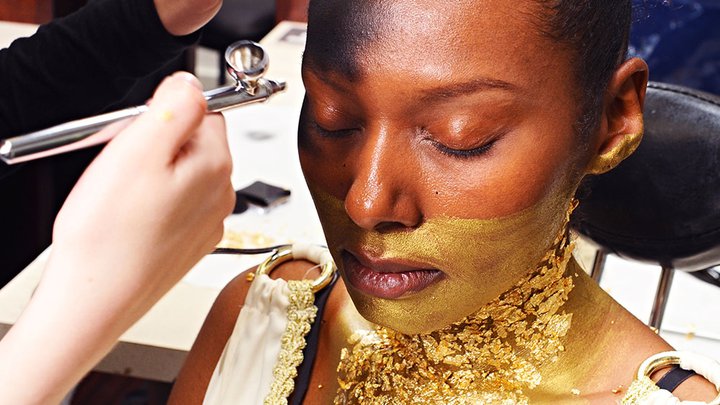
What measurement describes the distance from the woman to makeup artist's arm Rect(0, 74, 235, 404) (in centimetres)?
18

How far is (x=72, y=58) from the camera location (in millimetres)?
1343

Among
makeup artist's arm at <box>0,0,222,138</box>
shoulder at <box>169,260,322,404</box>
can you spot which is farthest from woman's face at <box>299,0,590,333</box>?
makeup artist's arm at <box>0,0,222,138</box>

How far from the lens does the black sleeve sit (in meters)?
1.31

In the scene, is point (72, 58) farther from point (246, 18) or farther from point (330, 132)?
point (246, 18)

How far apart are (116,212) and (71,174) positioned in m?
1.74

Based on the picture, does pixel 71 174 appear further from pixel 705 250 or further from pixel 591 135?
pixel 591 135

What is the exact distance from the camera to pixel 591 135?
81cm

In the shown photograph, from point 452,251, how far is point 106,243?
11.8 inches

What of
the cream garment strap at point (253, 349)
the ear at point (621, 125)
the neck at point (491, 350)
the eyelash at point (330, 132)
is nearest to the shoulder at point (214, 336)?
the cream garment strap at point (253, 349)

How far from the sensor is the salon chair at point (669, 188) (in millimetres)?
1284

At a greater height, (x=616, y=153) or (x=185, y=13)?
(x=616, y=153)

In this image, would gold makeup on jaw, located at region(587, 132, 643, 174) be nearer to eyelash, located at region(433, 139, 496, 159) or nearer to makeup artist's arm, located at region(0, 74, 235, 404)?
eyelash, located at region(433, 139, 496, 159)

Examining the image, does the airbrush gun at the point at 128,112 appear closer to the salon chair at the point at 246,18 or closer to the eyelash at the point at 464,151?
the eyelash at the point at 464,151

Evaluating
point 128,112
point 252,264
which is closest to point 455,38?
point 128,112
